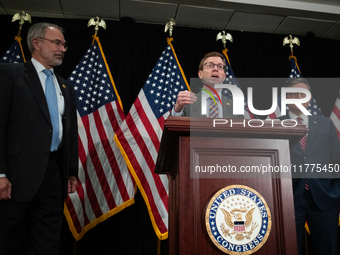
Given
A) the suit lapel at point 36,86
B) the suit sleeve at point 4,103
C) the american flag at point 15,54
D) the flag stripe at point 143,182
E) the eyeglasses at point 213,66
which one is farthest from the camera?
the american flag at point 15,54

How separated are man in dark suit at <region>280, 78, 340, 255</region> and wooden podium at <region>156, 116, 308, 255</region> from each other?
79 cm

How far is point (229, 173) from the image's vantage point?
3.03 ft

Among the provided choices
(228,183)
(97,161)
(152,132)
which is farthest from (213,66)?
(97,161)

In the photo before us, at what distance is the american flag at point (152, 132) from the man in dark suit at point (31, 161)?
1005mm

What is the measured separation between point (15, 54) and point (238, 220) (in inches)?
112

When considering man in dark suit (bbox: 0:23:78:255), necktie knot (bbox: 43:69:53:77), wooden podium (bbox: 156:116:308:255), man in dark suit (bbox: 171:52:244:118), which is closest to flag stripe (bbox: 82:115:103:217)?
man in dark suit (bbox: 0:23:78:255)

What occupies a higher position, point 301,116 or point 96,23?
point 96,23

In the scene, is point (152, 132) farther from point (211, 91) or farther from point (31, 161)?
point (31, 161)

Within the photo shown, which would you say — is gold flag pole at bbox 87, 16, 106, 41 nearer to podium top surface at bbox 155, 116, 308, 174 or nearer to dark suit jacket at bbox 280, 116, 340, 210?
dark suit jacket at bbox 280, 116, 340, 210

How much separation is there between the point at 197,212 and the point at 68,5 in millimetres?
3120

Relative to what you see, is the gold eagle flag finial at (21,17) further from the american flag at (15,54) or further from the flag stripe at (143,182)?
the flag stripe at (143,182)

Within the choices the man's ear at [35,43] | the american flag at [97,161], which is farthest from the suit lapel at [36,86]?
the american flag at [97,161]

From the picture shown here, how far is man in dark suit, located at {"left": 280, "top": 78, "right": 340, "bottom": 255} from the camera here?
1652 millimetres

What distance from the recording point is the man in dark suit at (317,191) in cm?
165
